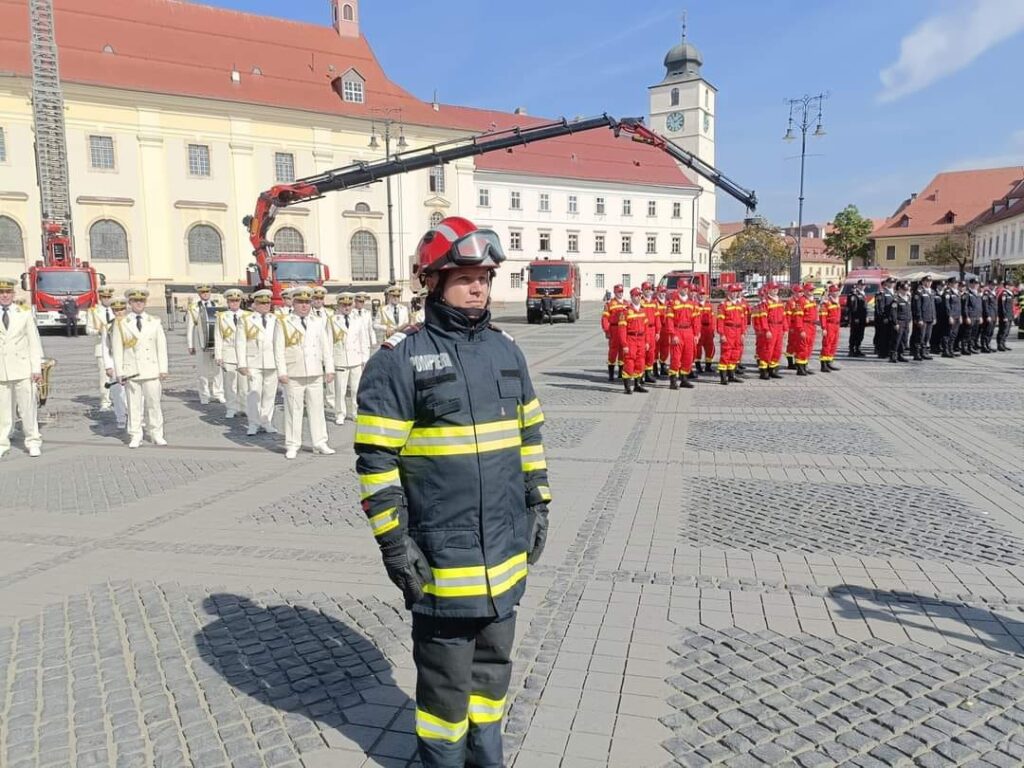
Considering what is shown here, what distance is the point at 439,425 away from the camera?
2.55 metres

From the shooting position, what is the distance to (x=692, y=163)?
22547 millimetres

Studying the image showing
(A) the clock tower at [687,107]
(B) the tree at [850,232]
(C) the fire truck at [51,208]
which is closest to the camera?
(C) the fire truck at [51,208]

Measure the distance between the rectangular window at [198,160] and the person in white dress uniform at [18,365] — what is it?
1592 inches

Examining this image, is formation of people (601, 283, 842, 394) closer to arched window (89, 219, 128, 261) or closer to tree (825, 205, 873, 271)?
arched window (89, 219, 128, 261)

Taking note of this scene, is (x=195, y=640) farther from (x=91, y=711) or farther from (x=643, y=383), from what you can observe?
(x=643, y=383)

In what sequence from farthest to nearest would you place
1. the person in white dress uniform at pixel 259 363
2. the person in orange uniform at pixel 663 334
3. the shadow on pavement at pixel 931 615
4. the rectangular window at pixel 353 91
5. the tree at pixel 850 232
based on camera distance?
the tree at pixel 850 232 → the rectangular window at pixel 353 91 → the person in orange uniform at pixel 663 334 → the person in white dress uniform at pixel 259 363 → the shadow on pavement at pixel 931 615

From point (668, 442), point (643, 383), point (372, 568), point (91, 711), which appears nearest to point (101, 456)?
point (372, 568)

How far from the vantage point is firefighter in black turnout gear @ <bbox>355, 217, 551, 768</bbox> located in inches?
98.4

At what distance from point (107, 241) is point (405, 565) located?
47645mm

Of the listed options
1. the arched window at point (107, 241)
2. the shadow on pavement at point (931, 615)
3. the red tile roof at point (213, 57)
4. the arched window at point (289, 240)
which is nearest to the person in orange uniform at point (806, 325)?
the shadow on pavement at point (931, 615)

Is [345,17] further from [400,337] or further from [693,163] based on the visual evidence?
[400,337]

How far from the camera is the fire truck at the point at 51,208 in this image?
91.9 ft

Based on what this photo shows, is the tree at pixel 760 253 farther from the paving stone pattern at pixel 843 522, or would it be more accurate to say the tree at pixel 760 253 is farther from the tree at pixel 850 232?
the paving stone pattern at pixel 843 522

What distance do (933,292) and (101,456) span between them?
18.9 metres
